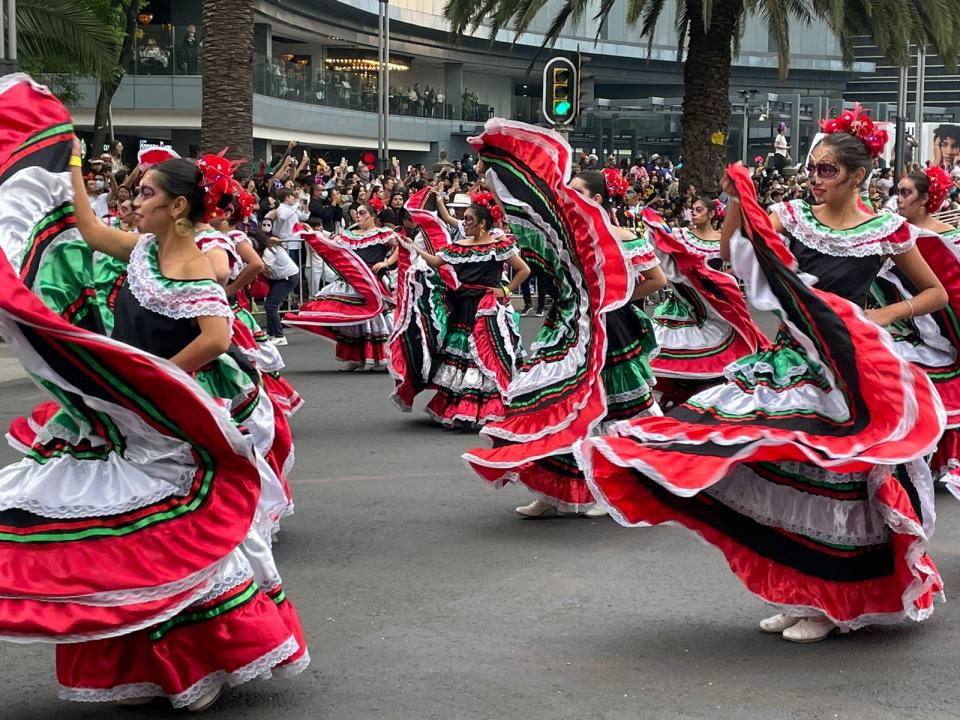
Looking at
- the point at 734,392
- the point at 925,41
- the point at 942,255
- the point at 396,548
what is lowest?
the point at 396,548

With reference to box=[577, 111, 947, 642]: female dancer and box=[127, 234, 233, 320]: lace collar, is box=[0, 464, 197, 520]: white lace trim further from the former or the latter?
box=[577, 111, 947, 642]: female dancer

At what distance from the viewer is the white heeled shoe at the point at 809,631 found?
5402 millimetres

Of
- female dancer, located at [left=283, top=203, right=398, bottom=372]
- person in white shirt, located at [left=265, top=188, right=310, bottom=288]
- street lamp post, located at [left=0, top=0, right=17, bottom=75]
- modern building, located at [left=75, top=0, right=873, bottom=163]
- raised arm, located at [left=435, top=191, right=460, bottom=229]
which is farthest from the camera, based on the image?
modern building, located at [left=75, top=0, right=873, bottom=163]

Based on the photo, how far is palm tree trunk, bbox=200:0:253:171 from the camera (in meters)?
16.6

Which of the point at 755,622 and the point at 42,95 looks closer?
the point at 42,95

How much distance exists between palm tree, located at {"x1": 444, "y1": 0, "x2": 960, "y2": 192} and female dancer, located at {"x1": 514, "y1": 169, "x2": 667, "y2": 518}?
39.4 feet

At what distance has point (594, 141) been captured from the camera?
45.8m

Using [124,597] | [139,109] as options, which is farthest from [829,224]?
[139,109]

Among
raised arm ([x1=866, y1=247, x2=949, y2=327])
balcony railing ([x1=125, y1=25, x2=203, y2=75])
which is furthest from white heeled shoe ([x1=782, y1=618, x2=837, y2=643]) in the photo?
balcony railing ([x1=125, y1=25, x2=203, y2=75])

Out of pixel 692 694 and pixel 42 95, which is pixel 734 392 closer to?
pixel 692 694

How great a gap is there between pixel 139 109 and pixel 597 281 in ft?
92.8

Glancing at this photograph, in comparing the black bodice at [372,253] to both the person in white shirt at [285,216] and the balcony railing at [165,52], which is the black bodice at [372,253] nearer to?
the person in white shirt at [285,216]

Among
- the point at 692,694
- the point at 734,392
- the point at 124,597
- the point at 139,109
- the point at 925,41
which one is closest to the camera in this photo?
the point at 124,597

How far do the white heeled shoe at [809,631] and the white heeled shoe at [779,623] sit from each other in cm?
7
